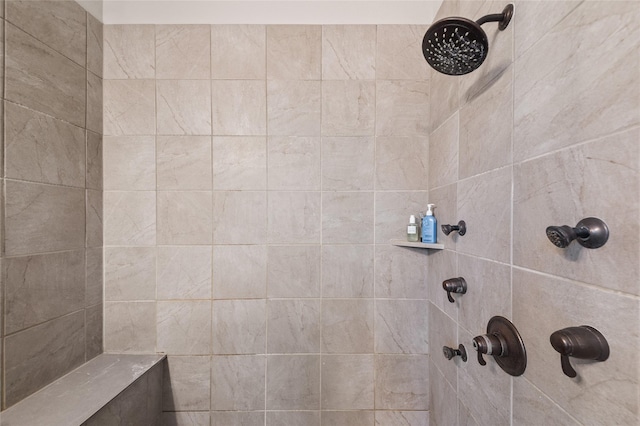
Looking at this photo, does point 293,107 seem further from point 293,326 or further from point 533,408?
point 533,408

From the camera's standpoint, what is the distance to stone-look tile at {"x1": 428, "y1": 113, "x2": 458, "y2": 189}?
0.90 metres

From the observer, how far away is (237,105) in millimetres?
1123

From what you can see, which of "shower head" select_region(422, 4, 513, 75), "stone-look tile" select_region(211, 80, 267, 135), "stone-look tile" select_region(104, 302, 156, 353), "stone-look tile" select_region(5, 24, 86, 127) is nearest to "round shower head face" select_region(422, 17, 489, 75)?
"shower head" select_region(422, 4, 513, 75)

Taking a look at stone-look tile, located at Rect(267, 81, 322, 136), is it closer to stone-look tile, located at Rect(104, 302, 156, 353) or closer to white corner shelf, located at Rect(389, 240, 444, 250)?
white corner shelf, located at Rect(389, 240, 444, 250)

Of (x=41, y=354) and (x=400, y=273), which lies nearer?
(x=41, y=354)

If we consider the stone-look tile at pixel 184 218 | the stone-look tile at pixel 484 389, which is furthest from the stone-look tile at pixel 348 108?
the stone-look tile at pixel 484 389

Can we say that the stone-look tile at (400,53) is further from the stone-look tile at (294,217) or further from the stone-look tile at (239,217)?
the stone-look tile at (239,217)

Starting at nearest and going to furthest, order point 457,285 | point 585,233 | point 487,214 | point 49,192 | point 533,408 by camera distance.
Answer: point 585,233 < point 533,408 < point 487,214 < point 457,285 < point 49,192

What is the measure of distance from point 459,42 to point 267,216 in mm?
856

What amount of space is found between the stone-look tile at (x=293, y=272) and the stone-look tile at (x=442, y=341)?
0.48 m

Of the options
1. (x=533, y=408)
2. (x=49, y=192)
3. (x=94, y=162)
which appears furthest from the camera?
(x=94, y=162)

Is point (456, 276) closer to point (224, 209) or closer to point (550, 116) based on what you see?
point (550, 116)

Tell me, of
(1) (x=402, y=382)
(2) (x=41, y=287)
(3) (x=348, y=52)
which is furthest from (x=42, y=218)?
(1) (x=402, y=382)

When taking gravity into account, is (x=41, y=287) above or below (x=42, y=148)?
below
